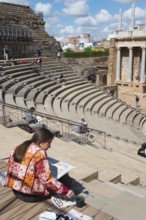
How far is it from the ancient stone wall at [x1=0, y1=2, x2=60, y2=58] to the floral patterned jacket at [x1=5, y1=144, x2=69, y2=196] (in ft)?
75.8

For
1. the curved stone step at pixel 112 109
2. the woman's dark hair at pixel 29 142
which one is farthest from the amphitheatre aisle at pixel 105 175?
the curved stone step at pixel 112 109

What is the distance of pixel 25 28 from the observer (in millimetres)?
31297

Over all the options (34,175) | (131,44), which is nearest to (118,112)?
(131,44)

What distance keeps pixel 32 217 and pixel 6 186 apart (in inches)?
34.1

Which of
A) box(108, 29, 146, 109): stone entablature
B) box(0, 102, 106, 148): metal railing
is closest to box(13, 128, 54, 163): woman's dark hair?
box(0, 102, 106, 148): metal railing

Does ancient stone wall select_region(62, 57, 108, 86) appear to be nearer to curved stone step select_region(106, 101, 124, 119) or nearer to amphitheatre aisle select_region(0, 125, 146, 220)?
curved stone step select_region(106, 101, 124, 119)

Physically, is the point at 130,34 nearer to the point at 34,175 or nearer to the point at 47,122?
the point at 47,122

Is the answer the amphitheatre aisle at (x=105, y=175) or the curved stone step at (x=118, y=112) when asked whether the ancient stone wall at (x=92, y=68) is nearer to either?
the curved stone step at (x=118, y=112)

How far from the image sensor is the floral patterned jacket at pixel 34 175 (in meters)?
4.57

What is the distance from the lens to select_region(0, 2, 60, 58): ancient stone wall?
2906 centimetres

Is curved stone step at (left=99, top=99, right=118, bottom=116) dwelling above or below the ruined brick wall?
below

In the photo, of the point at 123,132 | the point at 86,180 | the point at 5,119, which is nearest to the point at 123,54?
the point at 123,132

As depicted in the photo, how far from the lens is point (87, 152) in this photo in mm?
9258

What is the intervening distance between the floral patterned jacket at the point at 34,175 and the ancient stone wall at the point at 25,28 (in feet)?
75.8
